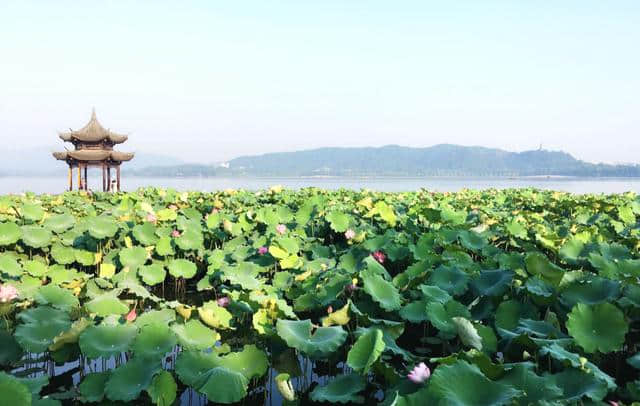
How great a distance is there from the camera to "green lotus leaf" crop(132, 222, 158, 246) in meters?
4.59

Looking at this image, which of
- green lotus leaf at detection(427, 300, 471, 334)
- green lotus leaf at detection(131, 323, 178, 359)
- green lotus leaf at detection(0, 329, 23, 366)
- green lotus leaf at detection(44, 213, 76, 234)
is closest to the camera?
green lotus leaf at detection(131, 323, 178, 359)

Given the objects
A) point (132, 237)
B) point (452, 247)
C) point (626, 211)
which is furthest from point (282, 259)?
point (626, 211)

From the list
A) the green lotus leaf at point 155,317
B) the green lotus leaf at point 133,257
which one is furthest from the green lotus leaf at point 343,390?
the green lotus leaf at point 133,257

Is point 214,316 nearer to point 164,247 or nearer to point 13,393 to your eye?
point 13,393

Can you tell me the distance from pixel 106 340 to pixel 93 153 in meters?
24.4

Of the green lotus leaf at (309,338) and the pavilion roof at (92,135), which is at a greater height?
the pavilion roof at (92,135)

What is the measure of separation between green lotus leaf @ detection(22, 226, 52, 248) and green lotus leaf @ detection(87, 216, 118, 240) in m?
0.40

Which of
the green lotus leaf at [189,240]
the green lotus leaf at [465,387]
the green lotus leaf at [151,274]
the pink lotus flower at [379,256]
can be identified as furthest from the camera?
the green lotus leaf at [189,240]

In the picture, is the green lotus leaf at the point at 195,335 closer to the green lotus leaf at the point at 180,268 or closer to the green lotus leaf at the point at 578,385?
the green lotus leaf at the point at 578,385

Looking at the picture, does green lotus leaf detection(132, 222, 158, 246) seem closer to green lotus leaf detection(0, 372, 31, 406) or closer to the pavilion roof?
green lotus leaf detection(0, 372, 31, 406)

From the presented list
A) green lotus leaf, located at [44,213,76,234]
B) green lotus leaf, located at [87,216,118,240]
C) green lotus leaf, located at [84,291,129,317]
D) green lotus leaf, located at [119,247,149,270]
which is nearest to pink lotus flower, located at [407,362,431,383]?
green lotus leaf, located at [84,291,129,317]

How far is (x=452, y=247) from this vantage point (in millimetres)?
3430

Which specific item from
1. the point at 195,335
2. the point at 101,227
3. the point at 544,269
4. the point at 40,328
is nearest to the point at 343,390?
the point at 195,335

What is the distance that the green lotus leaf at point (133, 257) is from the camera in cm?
402
